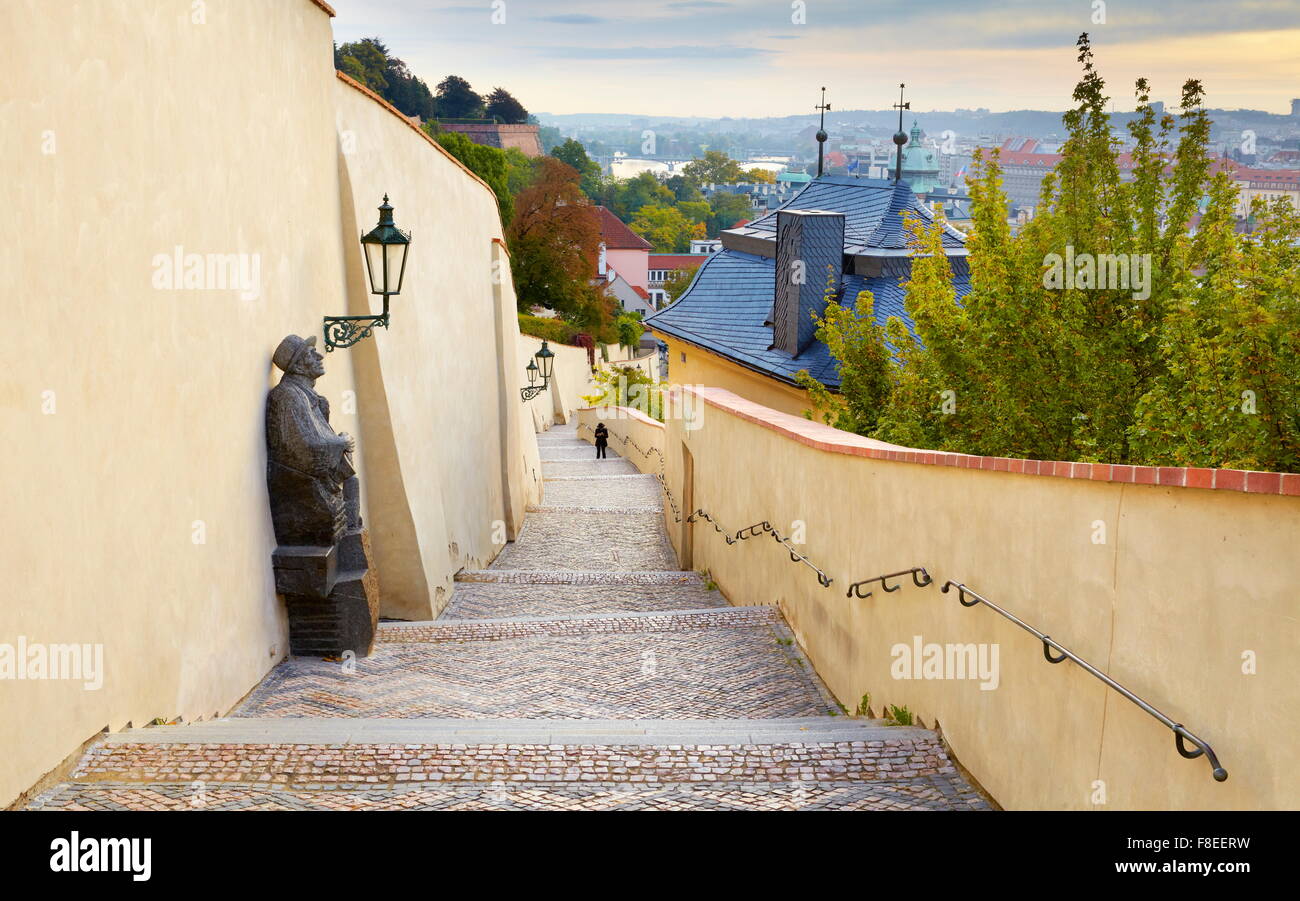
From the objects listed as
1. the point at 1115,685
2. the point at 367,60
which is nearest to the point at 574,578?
the point at 1115,685

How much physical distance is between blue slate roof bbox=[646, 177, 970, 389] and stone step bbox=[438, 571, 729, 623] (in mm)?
4947

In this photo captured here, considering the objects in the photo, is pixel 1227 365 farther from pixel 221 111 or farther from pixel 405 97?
pixel 405 97

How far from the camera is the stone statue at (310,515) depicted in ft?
25.0

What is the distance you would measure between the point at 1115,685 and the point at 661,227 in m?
134

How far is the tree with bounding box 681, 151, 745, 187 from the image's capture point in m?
172

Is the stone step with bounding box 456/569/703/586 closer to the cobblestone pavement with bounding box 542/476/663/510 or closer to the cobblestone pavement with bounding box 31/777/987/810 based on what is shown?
the cobblestone pavement with bounding box 542/476/663/510

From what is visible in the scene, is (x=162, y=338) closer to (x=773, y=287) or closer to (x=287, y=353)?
(x=287, y=353)

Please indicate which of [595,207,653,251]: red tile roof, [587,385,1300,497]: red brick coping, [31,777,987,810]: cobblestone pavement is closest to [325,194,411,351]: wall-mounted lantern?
[587,385,1300,497]: red brick coping

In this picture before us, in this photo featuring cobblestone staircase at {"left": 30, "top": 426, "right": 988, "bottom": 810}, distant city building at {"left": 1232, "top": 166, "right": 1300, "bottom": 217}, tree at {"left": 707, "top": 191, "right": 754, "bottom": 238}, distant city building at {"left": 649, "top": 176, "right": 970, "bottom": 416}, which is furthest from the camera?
tree at {"left": 707, "top": 191, "right": 754, "bottom": 238}

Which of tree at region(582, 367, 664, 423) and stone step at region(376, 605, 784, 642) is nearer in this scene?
stone step at region(376, 605, 784, 642)

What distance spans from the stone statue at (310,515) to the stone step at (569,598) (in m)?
3.38

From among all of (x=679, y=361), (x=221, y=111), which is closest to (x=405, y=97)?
(x=679, y=361)

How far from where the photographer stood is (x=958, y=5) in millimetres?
14180
